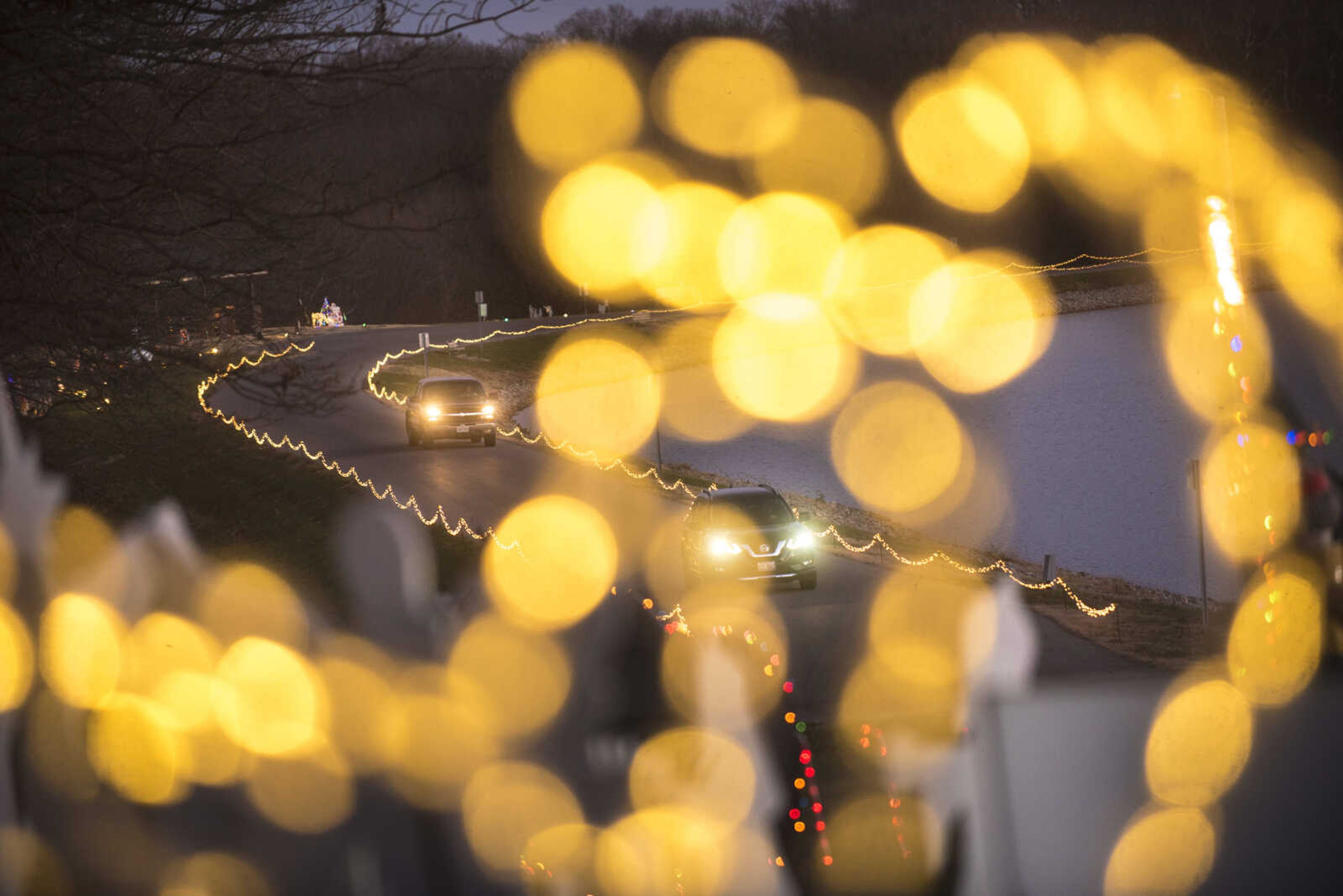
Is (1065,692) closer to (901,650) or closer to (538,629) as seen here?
(901,650)

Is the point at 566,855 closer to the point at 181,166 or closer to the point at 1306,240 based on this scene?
the point at 181,166

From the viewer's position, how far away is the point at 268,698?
10.6 metres

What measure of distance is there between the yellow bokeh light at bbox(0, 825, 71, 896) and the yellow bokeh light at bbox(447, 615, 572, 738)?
3036mm

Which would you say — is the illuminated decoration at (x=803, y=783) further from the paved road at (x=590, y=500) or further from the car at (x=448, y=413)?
the car at (x=448, y=413)

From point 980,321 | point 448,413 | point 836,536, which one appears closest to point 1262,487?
point 836,536

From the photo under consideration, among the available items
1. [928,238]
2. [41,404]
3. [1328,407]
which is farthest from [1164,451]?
[928,238]

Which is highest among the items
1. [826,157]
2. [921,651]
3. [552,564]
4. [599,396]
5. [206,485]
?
[826,157]

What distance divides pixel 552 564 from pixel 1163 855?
1257cm

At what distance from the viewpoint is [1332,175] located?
298 feet

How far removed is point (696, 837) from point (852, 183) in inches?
4313

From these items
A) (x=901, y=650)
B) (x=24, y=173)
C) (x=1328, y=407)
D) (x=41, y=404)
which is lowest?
(x=1328, y=407)

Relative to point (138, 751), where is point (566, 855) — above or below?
below

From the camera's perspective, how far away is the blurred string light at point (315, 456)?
31.8ft

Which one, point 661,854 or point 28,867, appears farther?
point 28,867
